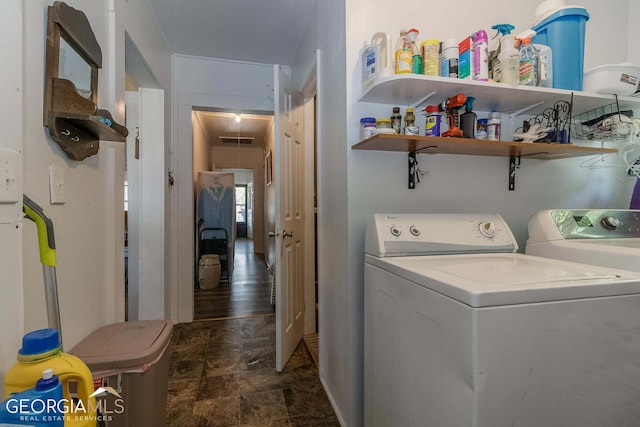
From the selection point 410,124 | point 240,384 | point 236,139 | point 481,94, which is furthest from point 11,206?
point 236,139

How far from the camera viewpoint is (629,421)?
0.77 m

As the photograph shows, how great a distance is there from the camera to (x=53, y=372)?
65 centimetres

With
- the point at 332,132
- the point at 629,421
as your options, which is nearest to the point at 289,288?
the point at 332,132

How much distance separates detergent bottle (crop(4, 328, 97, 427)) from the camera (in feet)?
2.11

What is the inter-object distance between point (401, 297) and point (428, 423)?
0.35m

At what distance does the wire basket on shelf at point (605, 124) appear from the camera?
1.41 meters

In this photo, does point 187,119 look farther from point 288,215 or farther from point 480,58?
point 480,58

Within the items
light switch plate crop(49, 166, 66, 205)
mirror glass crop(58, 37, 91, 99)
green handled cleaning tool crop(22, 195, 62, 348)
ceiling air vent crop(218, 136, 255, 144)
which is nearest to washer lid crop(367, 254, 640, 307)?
green handled cleaning tool crop(22, 195, 62, 348)

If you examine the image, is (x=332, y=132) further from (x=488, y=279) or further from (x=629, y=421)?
(x=629, y=421)

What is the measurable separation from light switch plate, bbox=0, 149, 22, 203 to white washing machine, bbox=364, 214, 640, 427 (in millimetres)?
1110

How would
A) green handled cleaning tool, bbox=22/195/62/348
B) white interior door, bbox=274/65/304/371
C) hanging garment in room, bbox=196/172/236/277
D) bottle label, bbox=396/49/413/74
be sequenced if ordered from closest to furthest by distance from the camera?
green handled cleaning tool, bbox=22/195/62/348 < bottle label, bbox=396/49/413/74 < white interior door, bbox=274/65/304/371 < hanging garment in room, bbox=196/172/236/277

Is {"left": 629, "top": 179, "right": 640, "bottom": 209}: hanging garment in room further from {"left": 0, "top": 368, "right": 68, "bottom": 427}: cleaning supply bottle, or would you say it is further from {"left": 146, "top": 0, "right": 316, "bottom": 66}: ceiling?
{"left": 0, "top": 368, "right": 68, "bottom": 427}: cleaning supply bottle

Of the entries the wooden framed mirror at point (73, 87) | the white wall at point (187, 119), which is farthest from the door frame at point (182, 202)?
the wooden framed mirror at point (73, 87)

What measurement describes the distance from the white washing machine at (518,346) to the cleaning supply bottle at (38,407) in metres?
0.87
